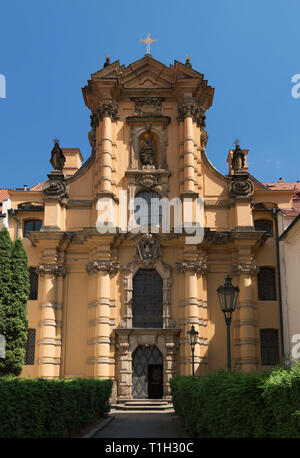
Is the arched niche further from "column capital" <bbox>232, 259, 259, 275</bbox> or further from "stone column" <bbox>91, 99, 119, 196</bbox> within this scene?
"column capital" <bbox>232, 259, 259, 275</bbox>

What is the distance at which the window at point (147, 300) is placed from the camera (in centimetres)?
3086

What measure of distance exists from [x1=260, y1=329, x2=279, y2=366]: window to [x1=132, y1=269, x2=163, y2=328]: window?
19.7 feet

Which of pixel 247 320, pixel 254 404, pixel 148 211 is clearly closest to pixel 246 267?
pixel 247 320

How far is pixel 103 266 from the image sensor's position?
101 ft

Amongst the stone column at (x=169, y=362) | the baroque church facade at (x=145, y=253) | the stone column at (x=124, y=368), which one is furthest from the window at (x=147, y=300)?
the stone column at (x=124, y=368)

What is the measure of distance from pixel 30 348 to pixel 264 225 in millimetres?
15957

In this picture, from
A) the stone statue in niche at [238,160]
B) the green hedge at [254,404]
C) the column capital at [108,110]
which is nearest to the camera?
the green hedge at [254,404]

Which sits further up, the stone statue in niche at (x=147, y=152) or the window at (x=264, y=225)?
the stone statue in niche at (x=147, y=152)

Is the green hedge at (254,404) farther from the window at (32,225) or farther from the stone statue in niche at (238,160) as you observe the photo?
the window at (32,225)

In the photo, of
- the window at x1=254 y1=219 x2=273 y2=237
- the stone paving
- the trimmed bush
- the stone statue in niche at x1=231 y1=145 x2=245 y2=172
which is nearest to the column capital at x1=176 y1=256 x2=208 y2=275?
the window at x1=254 y1=219 x2=273 y2=237

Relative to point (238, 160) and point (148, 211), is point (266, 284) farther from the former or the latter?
point (148, 211)

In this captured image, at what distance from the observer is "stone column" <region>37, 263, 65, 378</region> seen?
2962 centimetres
